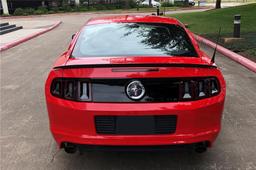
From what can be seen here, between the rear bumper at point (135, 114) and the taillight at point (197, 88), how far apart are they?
0.22 feet

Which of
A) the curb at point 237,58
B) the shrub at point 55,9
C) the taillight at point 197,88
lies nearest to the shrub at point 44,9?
the shrub at point 55,9

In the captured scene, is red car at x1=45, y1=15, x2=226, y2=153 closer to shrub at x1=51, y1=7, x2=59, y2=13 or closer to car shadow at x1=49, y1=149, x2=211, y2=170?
car shadow at x1=49, y1=149, x2=211, y2=170

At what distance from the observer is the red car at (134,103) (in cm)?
368

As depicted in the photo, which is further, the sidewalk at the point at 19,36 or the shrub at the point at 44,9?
the shrub at the point at 44,9

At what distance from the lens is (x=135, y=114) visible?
3.63m

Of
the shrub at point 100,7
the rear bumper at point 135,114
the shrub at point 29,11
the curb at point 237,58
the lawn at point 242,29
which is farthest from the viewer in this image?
the shrub at point 100,7

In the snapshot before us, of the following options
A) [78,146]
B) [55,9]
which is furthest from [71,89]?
[55,9]

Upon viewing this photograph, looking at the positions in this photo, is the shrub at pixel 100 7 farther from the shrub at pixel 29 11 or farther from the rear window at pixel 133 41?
the rear window at pixel 133 41

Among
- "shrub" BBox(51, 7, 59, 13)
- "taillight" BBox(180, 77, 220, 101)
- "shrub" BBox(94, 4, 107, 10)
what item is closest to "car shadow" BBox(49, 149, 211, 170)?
"taillight" BBox(180, 77, 220, 101)

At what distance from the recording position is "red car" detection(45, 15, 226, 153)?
3.68m

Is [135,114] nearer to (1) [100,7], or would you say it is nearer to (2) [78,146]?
(2) [78,146]

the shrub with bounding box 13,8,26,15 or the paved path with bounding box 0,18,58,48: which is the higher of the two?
the paved path with bounding box 0,18,58,48

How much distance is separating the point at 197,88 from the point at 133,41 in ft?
3.83

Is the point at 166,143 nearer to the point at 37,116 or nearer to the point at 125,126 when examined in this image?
the point at 125,126
